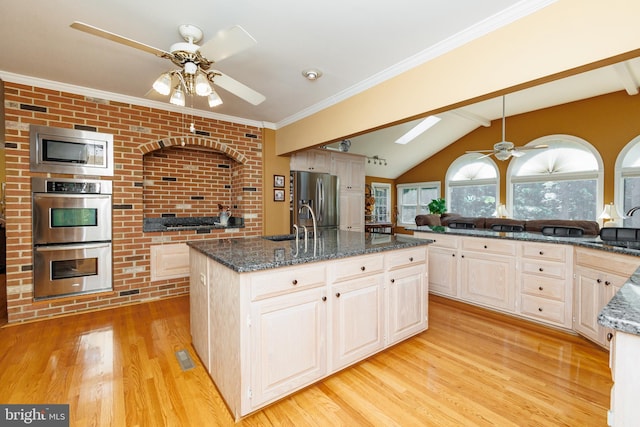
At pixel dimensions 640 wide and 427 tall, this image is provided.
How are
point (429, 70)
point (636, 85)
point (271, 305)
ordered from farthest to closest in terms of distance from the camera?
point (636, 85) < point (429, 70) < point (271, 305)

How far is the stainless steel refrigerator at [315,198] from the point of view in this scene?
4.74 meters

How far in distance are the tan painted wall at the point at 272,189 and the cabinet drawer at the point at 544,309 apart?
3.20 m

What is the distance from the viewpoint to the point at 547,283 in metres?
2.75

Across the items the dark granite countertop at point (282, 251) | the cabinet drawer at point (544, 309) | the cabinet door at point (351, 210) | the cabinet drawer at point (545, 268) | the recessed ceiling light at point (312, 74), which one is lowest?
the cabinet drawer at point (544, 309)

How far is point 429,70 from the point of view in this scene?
237 cm

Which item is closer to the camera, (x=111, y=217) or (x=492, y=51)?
(x=492, y=51)

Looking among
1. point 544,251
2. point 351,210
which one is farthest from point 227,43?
point 351,210

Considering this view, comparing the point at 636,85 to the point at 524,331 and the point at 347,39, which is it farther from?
the point at 347,39

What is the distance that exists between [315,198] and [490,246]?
277 centimetres

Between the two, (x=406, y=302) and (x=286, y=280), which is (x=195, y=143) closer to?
(x=286, y=280)

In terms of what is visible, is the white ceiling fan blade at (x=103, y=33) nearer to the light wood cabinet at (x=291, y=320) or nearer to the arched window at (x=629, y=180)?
the light wood cabinet at (x=291, y=320)

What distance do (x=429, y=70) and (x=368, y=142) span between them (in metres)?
3.77

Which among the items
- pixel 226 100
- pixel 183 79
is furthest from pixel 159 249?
pixel 183 79

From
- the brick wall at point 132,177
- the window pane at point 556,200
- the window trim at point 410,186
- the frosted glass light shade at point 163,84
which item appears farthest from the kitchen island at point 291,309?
the window trim at point 410,186
